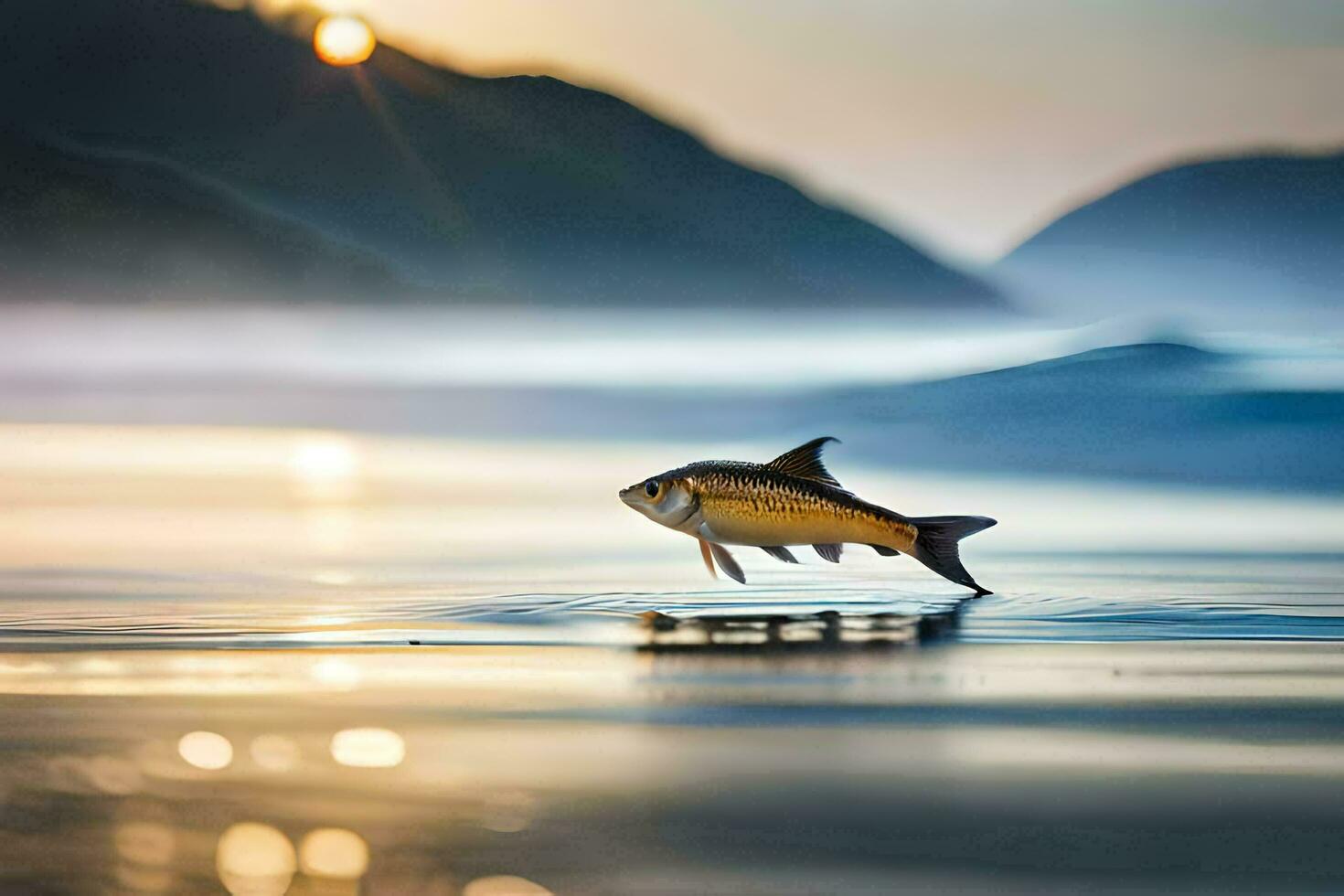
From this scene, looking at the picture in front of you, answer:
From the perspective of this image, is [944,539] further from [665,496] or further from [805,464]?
[665,496]

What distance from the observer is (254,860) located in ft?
10.9

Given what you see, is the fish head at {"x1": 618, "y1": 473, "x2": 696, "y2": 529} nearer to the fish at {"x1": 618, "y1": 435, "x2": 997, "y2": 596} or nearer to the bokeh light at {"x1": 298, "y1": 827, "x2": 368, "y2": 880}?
the fish at {"x1": 618, "y1": 435, "x2": 997, "y2": 596}

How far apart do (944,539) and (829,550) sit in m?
0.48

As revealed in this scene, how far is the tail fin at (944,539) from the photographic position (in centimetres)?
629

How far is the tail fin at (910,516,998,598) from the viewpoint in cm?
629

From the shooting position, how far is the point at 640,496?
6.43 meters

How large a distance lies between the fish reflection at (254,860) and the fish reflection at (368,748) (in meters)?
0.55

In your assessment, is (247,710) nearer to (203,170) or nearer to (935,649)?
(935,649)

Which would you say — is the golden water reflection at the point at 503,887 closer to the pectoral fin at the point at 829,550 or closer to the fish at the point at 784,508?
the fish at the point at 784,508

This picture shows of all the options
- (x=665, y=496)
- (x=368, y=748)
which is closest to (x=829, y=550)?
(x=665, y=496)

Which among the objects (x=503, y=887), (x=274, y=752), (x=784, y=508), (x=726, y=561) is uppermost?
(x=784, y=508)

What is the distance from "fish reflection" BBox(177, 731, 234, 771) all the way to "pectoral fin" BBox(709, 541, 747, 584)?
2.54 m

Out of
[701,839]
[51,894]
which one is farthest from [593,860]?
[51,894]

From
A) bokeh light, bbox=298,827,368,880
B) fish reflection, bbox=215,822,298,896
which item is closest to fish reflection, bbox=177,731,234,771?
fish reflection, bbox=215,822,298,896
